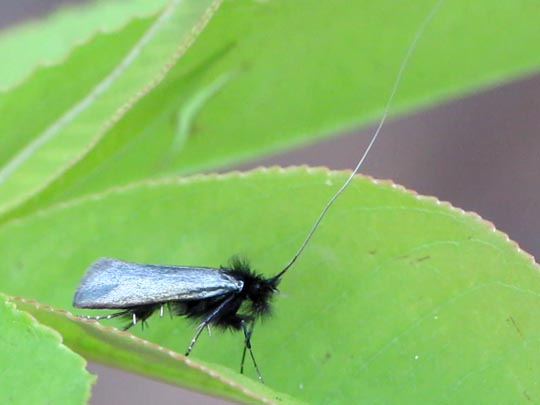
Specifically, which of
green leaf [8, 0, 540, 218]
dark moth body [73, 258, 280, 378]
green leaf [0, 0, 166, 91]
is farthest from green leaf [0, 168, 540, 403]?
green leaf [0, 0, 166, 91]

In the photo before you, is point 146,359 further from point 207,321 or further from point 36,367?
Result: point 207,321

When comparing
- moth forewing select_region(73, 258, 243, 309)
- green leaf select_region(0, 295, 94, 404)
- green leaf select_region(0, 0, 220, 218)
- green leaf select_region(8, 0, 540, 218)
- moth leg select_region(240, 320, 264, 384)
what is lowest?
green leaf select_region(0, 295, 94, 404)

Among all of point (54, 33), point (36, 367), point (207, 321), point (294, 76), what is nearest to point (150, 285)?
point (207, 321)

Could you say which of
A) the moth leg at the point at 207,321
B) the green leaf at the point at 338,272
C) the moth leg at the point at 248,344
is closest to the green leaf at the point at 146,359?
the green leaf at the point at 338,272

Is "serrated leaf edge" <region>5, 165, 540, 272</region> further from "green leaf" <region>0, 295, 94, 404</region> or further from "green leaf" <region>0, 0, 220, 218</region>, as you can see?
"green leaf" <region>0, 295, 94, 404</region>

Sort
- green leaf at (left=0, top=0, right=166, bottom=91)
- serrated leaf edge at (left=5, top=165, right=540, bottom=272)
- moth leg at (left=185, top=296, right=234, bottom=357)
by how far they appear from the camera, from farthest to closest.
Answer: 1. green leaf at (left=0, top=0, right=166, bottom=91)
2. moth leg at (left=185, top=296, right=234, bottom=357)
3. serrated leaf edge at (left=5, top=165, right=540, bottom=272)

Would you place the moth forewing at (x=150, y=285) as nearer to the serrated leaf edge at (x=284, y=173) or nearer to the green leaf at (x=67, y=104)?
the serrated leaf edge at (x=284, y=173)
